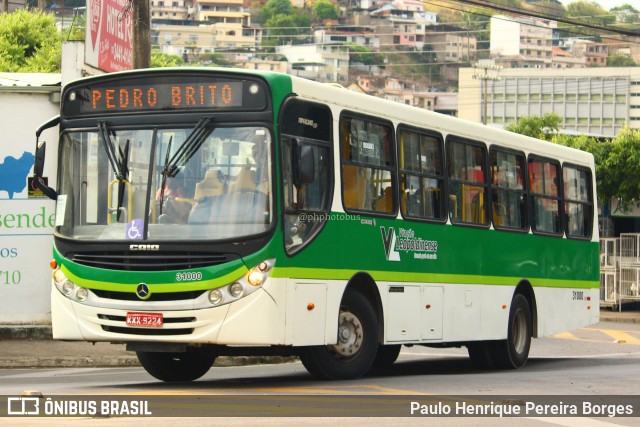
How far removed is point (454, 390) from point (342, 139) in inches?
114

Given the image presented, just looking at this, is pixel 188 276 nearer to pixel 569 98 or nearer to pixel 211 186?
pixel 211 186

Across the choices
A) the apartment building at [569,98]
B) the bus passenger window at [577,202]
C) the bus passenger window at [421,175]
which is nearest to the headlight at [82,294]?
the bus passenger window at [421,175]

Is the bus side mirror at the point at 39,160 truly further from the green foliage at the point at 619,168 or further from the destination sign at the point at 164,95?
the green foliage at the point at 619,168

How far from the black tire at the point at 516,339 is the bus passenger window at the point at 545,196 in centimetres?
116

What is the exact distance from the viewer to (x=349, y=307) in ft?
48.9

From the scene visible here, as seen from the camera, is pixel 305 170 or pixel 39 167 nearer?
pixel 305 170

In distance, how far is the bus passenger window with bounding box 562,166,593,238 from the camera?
69.5 feet

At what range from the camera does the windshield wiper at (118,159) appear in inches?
547

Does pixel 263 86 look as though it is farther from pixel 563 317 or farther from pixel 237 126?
pixel 563 317

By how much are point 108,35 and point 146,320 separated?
1027 cm

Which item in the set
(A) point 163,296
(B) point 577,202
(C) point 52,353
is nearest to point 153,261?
(A) point 163,296

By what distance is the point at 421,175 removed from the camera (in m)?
16.5

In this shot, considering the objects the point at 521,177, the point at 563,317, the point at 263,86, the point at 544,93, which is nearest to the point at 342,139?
the point at 263,86

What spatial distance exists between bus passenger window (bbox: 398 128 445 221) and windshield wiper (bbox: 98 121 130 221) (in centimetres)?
345
